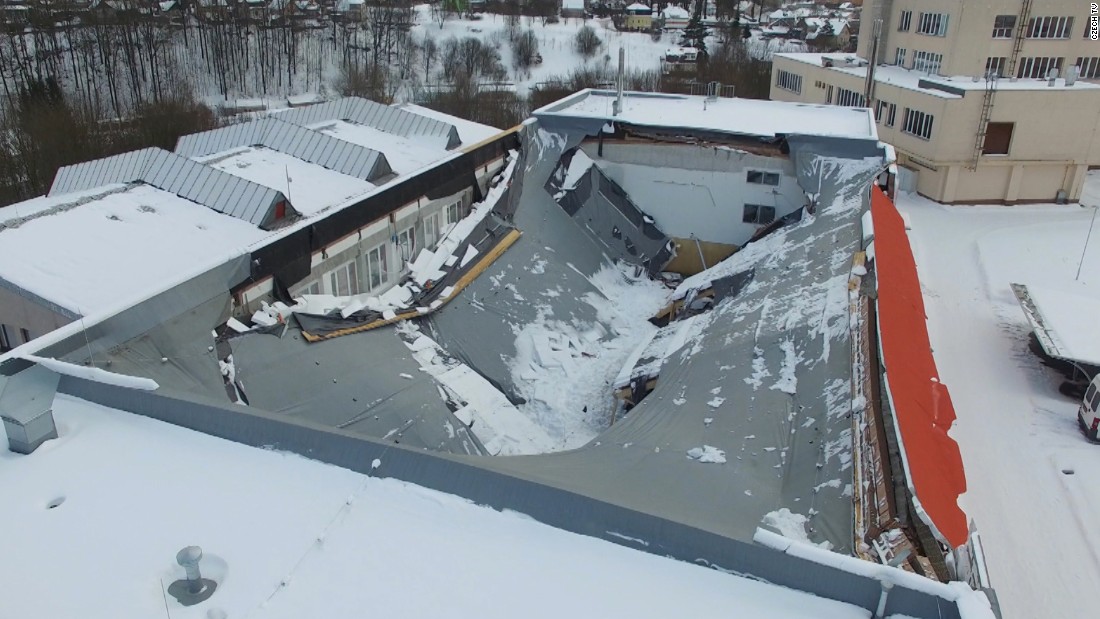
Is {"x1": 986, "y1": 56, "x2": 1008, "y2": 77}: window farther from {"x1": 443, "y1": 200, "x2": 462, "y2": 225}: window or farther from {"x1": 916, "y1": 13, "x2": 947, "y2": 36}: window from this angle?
{"x1": 443, "y1": 200, "x2": 462, "y2": 225}: window

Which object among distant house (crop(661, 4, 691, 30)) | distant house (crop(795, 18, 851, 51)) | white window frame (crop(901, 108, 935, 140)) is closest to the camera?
white window frame (crop(901, 108, 935, 140))

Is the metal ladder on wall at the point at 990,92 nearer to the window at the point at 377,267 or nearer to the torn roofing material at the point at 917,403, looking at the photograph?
the torn roofing material at the point at 917,403

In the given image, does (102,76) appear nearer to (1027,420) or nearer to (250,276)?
(250,276)

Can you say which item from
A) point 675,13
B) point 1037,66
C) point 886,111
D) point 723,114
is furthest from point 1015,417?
point 675,13

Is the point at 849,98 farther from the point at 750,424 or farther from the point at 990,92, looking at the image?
the point at 750,424

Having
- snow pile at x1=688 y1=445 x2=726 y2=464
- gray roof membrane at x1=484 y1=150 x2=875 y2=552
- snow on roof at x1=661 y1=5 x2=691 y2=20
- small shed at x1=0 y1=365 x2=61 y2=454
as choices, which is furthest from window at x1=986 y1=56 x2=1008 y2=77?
snow on roof at x1=661 y1=5 x2=691 y2=20

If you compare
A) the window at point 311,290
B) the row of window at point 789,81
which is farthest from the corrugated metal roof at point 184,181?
the row of window at point 789,81
